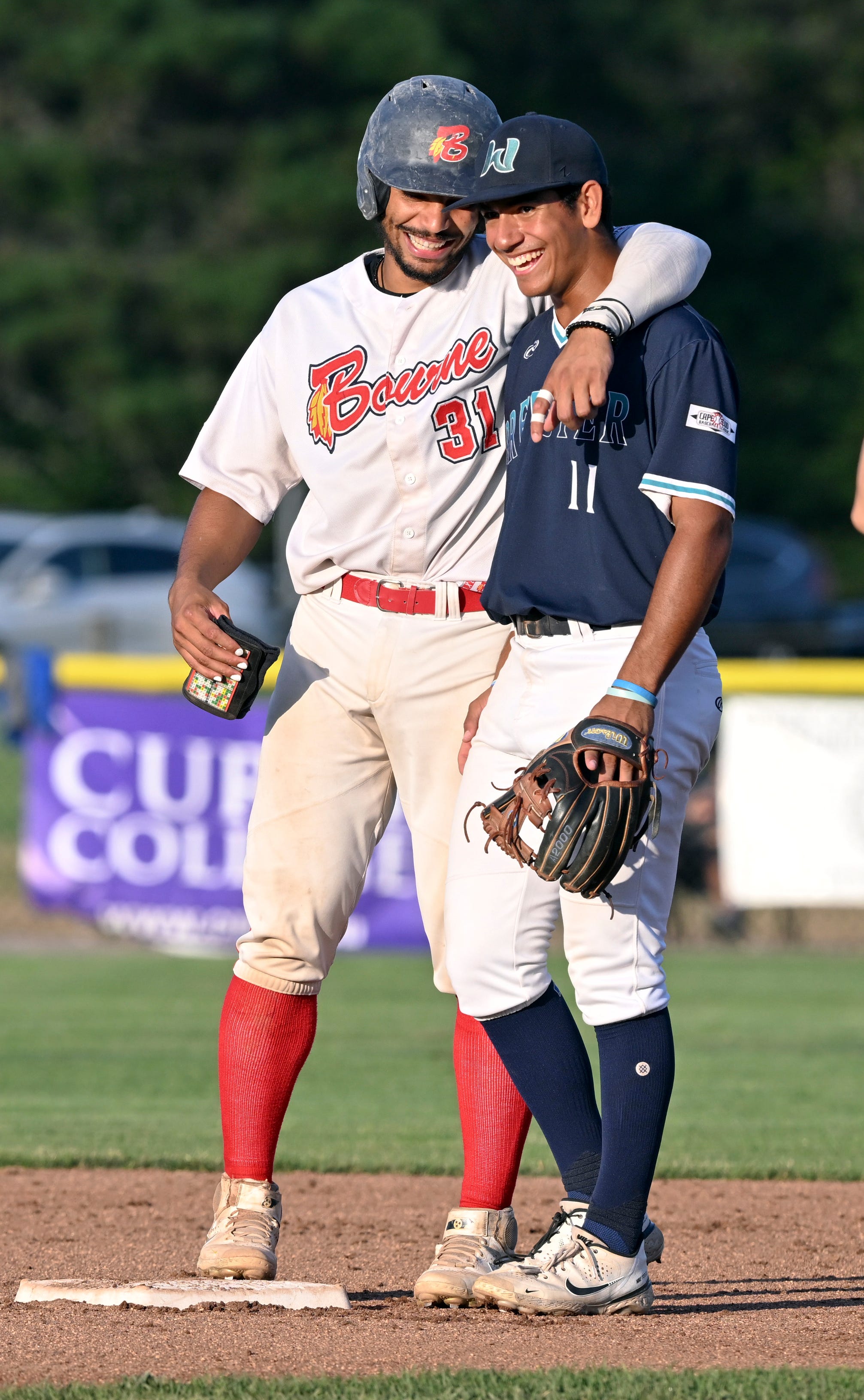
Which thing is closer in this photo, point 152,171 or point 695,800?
point 695,800

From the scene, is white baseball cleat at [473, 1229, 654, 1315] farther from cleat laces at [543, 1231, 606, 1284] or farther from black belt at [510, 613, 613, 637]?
black belt at [510, 613, 613, 637]

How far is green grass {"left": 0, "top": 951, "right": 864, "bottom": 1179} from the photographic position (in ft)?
19.7

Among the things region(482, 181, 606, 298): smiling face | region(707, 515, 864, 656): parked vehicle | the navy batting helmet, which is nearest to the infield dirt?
region(482, 181, 606, 298): smiling face

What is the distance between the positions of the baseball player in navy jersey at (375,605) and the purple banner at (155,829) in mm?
6303

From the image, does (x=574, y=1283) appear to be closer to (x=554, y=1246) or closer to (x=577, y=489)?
(x=554, y=1246)

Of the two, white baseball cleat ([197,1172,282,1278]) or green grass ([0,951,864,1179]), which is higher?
white baseball cleat ([197,1172,282,1278])

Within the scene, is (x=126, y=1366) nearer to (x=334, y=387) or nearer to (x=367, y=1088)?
(x=334, y=387)

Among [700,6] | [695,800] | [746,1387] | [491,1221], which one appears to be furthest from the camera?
[700,6]

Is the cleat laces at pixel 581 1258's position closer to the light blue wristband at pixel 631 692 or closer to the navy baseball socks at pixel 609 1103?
the navy baseball socks at pixel 609 1103

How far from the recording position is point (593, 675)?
12.0ft

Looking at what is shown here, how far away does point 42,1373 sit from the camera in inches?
127

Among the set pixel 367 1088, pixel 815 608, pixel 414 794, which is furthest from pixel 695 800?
pixel 815 608

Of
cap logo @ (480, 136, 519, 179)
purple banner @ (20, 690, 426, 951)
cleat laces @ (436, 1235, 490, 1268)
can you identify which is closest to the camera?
cap logo @ (480, 136, 519, 179)

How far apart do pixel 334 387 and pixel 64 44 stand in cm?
2653
